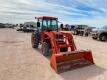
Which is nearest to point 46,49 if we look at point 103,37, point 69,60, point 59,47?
point 59,47

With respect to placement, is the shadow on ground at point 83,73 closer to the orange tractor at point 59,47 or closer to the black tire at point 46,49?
→ the orange tractor at point 59,47

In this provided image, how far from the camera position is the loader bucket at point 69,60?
7145 millimetres

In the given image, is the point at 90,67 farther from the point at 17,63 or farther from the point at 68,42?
the point at 17,63

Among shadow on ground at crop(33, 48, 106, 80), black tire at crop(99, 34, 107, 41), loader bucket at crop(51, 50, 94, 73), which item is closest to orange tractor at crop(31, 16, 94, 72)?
loader bucket at crop(51, 50, 94, 73)

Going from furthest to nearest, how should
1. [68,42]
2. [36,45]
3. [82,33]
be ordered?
[82,33], [36,45], [68,42]

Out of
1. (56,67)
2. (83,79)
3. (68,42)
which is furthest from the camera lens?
(68,42)

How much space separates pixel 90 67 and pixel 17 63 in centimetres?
327

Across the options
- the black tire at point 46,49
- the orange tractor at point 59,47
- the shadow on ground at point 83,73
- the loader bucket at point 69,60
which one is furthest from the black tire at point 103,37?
the shadow on ground at point 83,73

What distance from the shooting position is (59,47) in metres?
8.70

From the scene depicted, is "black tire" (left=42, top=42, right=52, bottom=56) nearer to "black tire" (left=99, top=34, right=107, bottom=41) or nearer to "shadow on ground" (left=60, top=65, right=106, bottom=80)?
"shadow on ground" (left=60, top=65, right=106, bottom=80)

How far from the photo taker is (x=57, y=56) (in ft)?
23.6

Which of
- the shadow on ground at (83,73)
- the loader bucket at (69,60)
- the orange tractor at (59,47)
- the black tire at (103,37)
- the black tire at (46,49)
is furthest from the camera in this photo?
the black tire at (103,37)

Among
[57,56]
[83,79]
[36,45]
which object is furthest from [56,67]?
[36,45]

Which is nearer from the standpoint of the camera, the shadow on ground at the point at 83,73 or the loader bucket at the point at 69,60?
the shadow on ground at the point at 83,73
